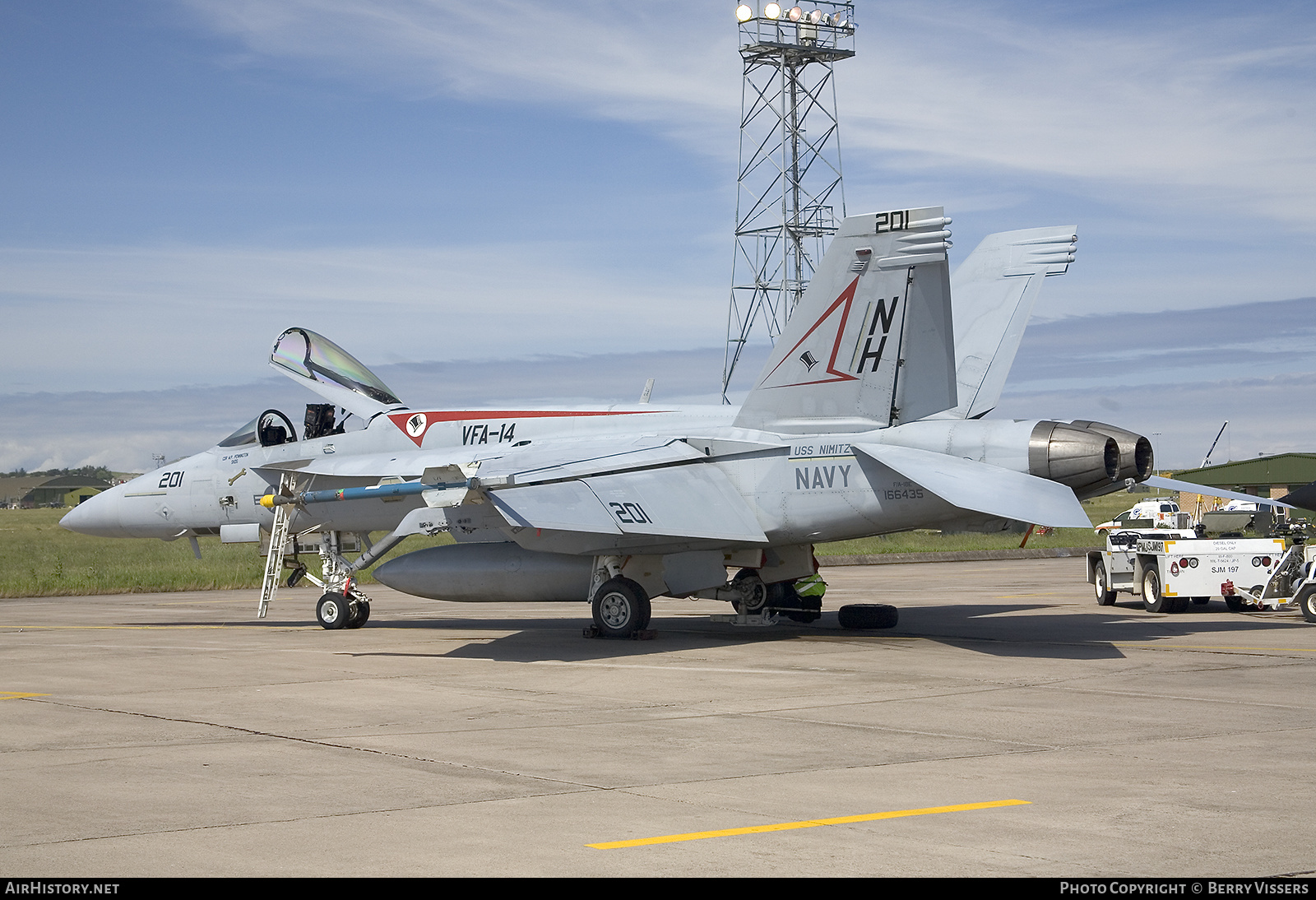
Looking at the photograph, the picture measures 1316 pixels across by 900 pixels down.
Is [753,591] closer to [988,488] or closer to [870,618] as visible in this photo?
[870,618]

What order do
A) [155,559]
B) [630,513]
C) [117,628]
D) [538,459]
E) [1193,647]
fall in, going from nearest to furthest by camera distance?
1. [630,513]
2. [1193,647]
3. [538,459]
4. [117,628]
5. [155,559]

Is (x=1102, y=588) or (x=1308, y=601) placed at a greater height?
(x=1102, y=588)

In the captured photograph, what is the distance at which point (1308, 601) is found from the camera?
1773 centimetres

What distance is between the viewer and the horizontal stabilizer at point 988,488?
12.2 m

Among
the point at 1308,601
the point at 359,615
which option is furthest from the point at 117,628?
the point at 1308,601

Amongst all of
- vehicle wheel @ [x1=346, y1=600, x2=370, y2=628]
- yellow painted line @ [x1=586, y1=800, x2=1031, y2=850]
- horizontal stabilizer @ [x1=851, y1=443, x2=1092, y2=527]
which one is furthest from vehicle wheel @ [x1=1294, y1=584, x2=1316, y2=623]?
vehicle wheel @ [x1=346, y1=600, x2=370, y2=628]

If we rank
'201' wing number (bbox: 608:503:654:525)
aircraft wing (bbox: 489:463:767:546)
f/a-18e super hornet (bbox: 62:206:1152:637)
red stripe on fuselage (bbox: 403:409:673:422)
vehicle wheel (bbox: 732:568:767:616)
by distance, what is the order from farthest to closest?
1. vehicle wheel (bbox: 732:568:767:616)
2. red stripe on fuselage (bbox: 403:409:673:422)
3. '201' wing number (bbox: 608:503:654:525)
4. aircraft wing (bbox: 489:463:767:546)
5. f/a-18e super hornet (bbox: 62:206:1152:637)

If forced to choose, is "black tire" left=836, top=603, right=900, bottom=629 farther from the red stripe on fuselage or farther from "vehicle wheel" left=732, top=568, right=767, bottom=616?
the red stripe on fuselage

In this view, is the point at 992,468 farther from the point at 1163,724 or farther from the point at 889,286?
the point at 1163,724

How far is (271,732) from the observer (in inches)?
368

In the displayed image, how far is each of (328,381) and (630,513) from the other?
6694 mm

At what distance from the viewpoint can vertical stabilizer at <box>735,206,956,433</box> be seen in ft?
46.2

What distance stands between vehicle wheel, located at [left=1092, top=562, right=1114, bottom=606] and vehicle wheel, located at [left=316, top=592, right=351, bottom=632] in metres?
Result: 11.9
